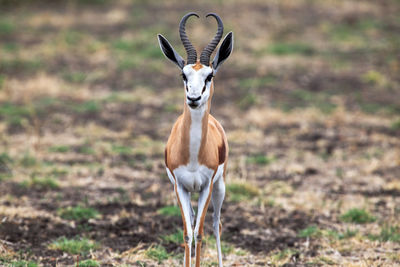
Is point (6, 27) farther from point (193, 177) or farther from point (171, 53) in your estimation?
point (193, 177)

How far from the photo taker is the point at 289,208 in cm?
801

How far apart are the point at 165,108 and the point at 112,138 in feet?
6.75

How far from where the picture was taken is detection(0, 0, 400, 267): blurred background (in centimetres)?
679

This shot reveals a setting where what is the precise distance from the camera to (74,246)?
634 cm

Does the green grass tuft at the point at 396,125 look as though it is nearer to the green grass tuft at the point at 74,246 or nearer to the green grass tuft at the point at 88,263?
the green grass tuft at the point at 74,246

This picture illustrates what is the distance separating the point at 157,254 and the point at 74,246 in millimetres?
902

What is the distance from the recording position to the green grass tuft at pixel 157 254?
617cm

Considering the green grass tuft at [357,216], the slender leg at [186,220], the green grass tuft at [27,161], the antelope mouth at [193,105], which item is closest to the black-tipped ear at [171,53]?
the antelope mouth at [193,105]

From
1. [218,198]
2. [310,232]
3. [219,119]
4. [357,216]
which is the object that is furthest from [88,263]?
[219,119]

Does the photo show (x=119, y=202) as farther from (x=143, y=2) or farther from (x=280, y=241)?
(x=143, y=2)

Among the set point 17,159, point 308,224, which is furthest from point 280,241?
point 17,159

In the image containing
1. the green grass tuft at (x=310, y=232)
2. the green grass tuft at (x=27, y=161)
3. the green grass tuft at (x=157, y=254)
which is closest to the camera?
the green grass tuft at (x=157, y=254)

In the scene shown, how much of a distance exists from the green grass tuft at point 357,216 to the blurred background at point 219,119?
2 cm

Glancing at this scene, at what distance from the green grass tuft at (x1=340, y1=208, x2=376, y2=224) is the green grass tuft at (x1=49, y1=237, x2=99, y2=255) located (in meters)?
3.21
